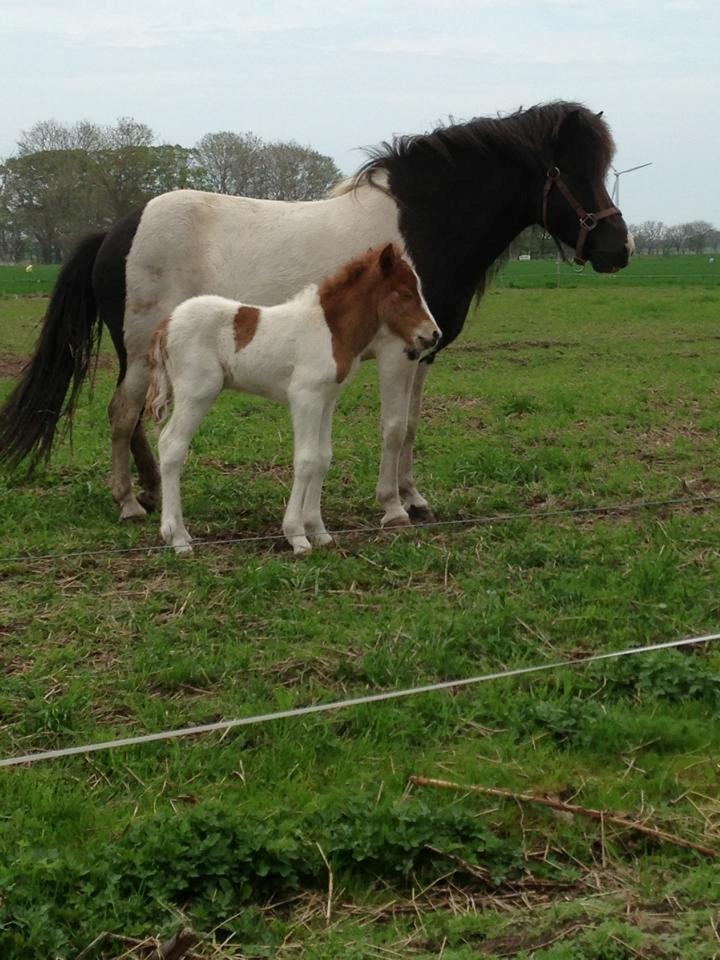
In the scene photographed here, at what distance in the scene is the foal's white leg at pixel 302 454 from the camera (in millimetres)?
5551

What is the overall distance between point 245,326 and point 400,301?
2.92 feet

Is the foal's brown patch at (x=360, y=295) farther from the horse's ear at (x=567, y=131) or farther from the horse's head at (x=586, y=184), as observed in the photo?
the horse's ear at (x=567, y=131)

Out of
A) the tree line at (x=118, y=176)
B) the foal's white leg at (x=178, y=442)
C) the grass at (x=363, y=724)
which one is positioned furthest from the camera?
the tree line at (x=118, y=176)

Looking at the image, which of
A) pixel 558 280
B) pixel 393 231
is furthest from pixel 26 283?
pixel 393 231

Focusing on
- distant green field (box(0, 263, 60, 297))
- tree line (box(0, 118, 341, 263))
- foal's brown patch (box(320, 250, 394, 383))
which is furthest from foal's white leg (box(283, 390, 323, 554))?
distant green field (box(0, 263, 60, 297))

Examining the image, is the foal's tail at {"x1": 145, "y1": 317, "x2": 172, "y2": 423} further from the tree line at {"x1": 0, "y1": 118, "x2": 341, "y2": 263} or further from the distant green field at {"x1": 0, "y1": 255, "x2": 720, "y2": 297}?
the distant green field at {"x1": 0, "y1": 255, "x2": 720, "y2": 297}

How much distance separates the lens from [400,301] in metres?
5.70

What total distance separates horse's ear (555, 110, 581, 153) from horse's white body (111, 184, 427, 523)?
1.19 metres

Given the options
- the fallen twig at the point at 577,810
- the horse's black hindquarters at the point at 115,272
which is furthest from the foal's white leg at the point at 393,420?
the fallen twig at the point at 577,810

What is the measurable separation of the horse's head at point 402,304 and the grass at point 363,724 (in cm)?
121

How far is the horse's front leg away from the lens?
22.2 feet

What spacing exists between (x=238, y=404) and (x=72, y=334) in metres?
3.65

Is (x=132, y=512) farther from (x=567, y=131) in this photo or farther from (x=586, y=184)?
(x=567, y=131)

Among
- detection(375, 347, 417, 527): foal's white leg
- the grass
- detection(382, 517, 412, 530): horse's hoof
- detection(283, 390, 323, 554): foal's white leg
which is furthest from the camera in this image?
detection(382, 517, 412, 530): horse's hoof
